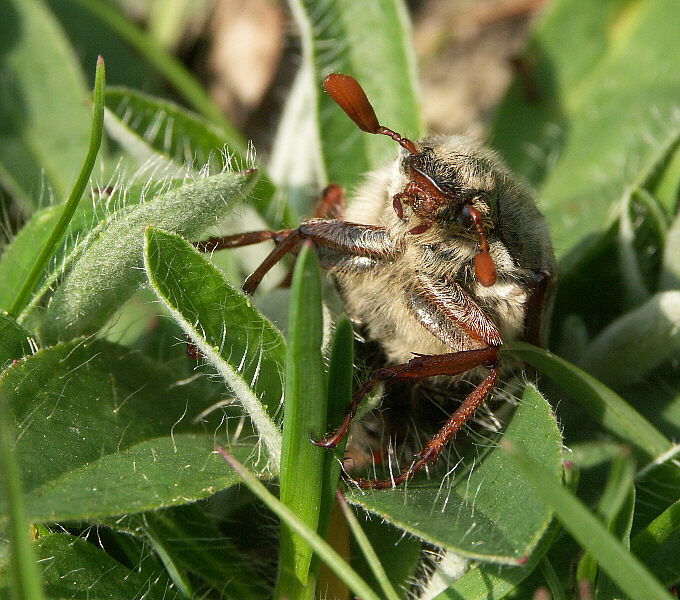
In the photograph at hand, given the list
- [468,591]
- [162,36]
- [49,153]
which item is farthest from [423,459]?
[162,36]

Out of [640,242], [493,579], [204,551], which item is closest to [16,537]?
[204,551]

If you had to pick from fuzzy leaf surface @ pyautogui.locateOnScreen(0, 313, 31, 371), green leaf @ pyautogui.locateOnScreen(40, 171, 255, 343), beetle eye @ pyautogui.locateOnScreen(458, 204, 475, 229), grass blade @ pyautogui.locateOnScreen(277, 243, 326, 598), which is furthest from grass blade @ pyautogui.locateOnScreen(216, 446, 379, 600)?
beetle eye @ pyautogui.locateOnScreen(458, 204, 475, 229)

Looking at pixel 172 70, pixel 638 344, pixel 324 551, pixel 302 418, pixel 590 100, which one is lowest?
pixel 324 551

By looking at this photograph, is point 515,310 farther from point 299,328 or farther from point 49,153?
point 49,153

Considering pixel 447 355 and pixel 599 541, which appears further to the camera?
pixel 447 355

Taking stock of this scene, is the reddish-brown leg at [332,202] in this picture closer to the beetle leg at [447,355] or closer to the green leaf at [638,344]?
the beetle leg at [447,355]

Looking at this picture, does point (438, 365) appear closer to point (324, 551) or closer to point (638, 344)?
point (324, 551)

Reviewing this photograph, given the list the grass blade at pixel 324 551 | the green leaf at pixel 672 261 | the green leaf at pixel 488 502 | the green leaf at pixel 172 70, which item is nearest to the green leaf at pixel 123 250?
the grass blade at pixel 324 551
